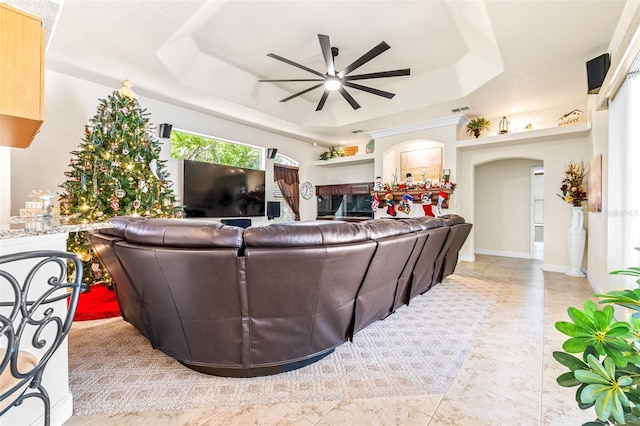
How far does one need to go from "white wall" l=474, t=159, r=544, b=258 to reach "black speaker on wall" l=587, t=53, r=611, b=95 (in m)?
2.84

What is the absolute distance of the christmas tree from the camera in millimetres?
3344

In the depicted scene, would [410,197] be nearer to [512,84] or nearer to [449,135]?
[449,135]

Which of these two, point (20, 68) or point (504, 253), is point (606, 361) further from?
point (504, 253)

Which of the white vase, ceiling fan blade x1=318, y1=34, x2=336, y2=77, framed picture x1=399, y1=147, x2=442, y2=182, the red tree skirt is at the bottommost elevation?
the red tree skirt

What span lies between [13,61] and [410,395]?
2.55 m

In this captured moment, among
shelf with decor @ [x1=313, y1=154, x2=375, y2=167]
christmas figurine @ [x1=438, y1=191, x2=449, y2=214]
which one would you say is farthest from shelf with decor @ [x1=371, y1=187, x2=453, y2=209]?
shelf with decor @ [x1=313, y1=154, x2=375, y2=167]

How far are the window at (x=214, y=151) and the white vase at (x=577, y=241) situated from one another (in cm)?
615

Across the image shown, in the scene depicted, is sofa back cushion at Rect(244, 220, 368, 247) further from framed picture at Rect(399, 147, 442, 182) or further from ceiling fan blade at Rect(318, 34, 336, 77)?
framed picture at Rect(399, 147, 442, 182)

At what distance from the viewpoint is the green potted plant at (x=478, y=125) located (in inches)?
222

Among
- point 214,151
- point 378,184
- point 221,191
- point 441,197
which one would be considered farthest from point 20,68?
point 378,184

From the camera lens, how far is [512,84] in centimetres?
428

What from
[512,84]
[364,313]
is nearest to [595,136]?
[512,84]

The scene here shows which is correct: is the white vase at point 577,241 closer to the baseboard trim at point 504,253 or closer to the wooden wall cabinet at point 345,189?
the baseboard trim at point 504,253

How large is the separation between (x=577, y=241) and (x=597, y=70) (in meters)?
2.61
